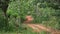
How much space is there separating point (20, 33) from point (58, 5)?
3824 millimetres

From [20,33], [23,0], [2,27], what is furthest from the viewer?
[23,0]

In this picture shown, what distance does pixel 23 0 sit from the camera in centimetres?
1836

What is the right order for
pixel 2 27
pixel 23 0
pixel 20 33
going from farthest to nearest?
pixel 23 0, pixel 2 27, pixel 20 33

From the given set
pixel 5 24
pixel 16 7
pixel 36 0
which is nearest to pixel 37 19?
pixel 16 7

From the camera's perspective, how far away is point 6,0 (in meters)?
16.1

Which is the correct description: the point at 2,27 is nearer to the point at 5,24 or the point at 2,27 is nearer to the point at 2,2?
the point at 5,24

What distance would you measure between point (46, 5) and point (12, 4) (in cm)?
443

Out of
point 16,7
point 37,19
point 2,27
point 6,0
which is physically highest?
point 6,0

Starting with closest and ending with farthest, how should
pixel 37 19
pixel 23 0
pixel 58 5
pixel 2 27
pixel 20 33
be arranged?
1. pixel 58 5
2. pixel 20 33
3. pixel 2 27
4. pixel 23 0
5. pixel 37 19

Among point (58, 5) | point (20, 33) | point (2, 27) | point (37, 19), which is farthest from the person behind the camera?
point (37, 19)

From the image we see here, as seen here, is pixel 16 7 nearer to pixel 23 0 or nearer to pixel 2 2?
pixel 23 0

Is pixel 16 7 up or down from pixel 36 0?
down

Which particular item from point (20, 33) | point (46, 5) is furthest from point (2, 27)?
point (46, 5)

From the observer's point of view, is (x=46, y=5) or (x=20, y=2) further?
(x=20, y=2)
